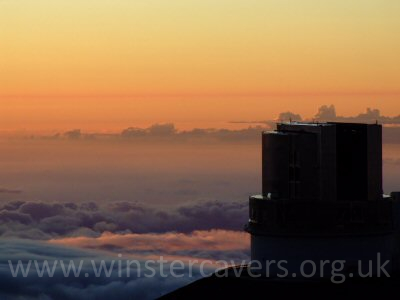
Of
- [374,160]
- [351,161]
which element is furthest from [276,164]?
[374,160]

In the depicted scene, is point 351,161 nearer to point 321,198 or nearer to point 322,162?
point 322,162

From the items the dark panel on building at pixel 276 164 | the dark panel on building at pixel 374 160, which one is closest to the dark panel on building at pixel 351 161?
the dark panel on building at pixel 374 160

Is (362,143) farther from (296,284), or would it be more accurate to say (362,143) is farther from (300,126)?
(296,284)

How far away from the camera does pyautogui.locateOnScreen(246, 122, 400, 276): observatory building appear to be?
38.1m

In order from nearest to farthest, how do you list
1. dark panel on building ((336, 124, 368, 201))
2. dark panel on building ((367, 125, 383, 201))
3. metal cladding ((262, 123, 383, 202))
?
metal cladding ((262, 123, 383, 202)), dark panel on building ((336, 124, 368, 201)), dark panel on building ((367, 125, 383, 201))

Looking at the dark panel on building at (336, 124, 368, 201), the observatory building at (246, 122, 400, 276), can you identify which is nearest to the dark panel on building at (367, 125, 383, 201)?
the observatory building at (246, 122, 400, 276)

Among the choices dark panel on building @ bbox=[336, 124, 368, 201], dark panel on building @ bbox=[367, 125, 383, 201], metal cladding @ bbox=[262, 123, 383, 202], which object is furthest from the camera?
dark panel on building @ bbox=[367, 125, 383, 201]

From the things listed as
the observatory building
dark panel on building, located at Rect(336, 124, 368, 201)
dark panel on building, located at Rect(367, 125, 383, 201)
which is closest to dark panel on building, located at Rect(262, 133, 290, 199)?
the observatory building

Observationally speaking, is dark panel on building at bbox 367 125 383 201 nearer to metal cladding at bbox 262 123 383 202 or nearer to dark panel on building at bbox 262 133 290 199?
metal cladding at bbox 262 123 383 202

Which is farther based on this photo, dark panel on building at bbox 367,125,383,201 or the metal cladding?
dark panel on building at bbox 367,125,383,201

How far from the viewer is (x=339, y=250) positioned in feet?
128

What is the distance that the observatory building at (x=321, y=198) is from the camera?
38094mm

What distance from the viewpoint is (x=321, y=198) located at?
38.2 meters

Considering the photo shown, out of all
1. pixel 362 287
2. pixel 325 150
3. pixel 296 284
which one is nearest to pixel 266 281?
pixel 296 284
